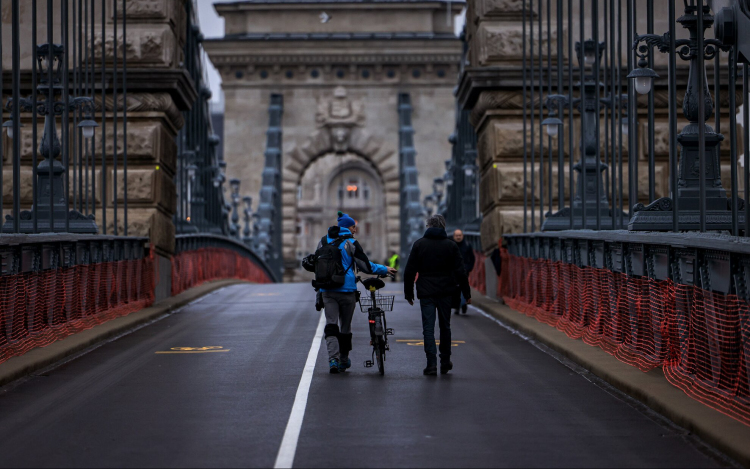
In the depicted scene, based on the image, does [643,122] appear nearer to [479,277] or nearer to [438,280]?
[479,277]

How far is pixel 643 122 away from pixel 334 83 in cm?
3493

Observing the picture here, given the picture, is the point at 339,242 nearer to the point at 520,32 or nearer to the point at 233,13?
the point at 520,32

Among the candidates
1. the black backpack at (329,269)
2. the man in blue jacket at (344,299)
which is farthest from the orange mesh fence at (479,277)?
the black backpack at (329,269)

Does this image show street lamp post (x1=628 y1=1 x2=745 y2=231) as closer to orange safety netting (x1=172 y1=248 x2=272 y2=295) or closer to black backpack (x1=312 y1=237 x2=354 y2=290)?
black backpack (x1=312 y1=237 x2=354 y2=290)

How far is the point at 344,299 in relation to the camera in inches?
541

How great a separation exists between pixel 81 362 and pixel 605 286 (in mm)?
6397

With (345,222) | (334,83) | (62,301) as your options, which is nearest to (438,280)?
(345,222)

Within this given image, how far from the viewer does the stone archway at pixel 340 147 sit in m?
60.5

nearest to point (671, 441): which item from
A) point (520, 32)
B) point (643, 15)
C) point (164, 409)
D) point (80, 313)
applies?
point (164, 409)

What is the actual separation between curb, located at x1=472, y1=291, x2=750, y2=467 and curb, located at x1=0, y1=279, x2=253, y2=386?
6.03 meters

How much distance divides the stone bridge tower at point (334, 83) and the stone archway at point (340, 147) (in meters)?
0.06

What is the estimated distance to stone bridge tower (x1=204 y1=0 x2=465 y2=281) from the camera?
2408 inches

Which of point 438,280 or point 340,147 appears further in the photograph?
point 340,147

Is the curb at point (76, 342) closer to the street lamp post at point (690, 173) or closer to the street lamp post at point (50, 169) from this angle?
the street lamp post at point (50, 169)
